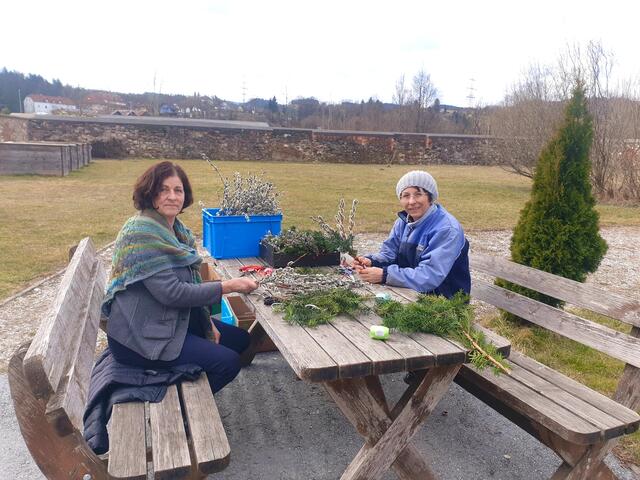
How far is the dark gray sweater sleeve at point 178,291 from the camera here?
254 centimetres

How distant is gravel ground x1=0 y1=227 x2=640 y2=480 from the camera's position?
283cm

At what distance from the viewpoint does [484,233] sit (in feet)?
30.6

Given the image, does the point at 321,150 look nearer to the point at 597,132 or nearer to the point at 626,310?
the point at 597,132

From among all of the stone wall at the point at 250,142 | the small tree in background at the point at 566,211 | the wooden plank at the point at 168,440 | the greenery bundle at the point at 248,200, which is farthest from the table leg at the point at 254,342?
the stone wall at the point at 250,142

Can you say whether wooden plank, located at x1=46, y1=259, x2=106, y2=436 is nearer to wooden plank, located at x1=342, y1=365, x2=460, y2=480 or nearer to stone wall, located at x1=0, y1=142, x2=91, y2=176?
wooden plank, located at x1=342, y1=365, x2=460, y2=480

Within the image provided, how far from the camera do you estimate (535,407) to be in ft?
7.59

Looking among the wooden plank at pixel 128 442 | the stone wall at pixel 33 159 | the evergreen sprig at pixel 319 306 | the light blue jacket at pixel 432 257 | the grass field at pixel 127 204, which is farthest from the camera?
the stone wall at pixel 33 159

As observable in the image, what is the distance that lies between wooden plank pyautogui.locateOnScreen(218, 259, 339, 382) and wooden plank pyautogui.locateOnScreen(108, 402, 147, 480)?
0.64 metres

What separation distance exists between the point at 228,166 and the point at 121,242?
18.0 metres

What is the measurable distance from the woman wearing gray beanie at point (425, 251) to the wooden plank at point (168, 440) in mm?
1239

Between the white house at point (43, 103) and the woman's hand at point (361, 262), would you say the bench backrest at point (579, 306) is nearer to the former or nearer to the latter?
the woman's hand at point (361, 262)

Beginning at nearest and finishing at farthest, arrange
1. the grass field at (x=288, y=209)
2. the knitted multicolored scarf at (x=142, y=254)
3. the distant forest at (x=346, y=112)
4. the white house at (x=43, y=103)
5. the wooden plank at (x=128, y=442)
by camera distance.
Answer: the wooden plank at (x=128, y=442)
the knitted multicolored scarf at (x=142, y=254)
the grass field at (x=288, y=209)
the distant forest at (x=346, y=112)
the white house at (x=43, y=103)

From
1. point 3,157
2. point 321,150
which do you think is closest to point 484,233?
point 3,157

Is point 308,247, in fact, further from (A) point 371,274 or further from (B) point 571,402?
(B) point 571,402
